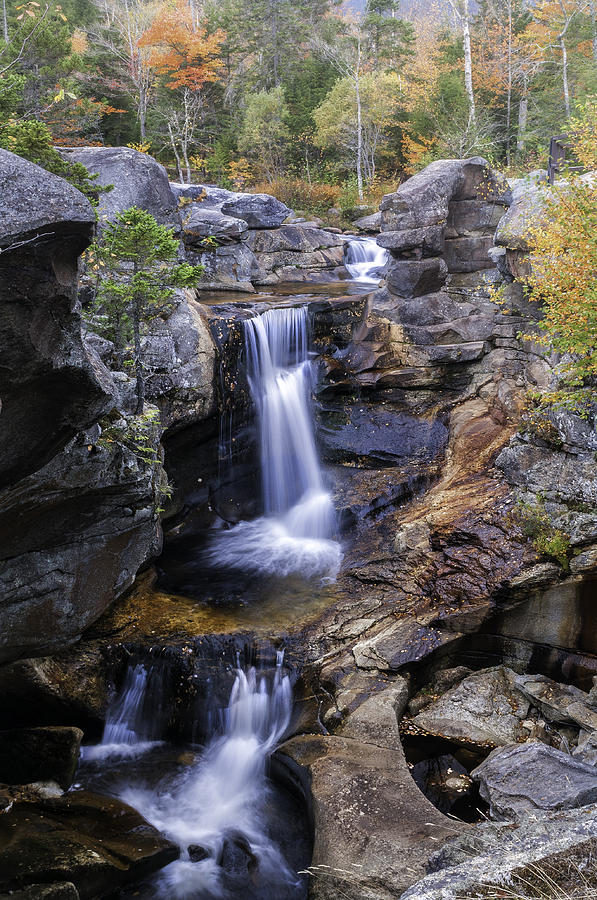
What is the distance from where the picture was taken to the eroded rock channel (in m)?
5.87

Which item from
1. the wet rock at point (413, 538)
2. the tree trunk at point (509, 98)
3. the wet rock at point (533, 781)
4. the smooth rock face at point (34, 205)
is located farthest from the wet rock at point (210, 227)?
the wet rock at point (533, 781)

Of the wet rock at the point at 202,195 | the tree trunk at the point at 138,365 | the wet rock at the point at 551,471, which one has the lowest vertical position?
the wet rock at the point at 551,471

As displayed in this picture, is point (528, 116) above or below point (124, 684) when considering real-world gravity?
above

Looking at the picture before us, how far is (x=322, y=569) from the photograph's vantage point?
451 inches

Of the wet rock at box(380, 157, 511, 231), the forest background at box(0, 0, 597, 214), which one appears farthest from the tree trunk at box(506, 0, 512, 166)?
the wet rock at box(380, 157, 511, 231)

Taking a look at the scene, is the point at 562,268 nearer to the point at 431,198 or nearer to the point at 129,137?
the point at 431,198

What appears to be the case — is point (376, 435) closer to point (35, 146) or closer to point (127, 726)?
point (127, 726)

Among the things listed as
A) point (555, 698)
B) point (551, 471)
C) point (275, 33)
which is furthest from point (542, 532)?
point (275, 33)

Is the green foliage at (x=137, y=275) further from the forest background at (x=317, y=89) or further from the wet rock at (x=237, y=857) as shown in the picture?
the forest background at (x=317, y=89)

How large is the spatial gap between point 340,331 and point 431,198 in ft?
13.9

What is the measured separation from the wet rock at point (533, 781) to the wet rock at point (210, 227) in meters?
16.6

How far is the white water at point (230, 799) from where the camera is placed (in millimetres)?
6758

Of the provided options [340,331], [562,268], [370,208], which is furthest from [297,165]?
[562,268]

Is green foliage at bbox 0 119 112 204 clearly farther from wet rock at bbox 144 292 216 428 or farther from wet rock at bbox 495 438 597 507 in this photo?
wet rock at bbox 495 438 597 507
